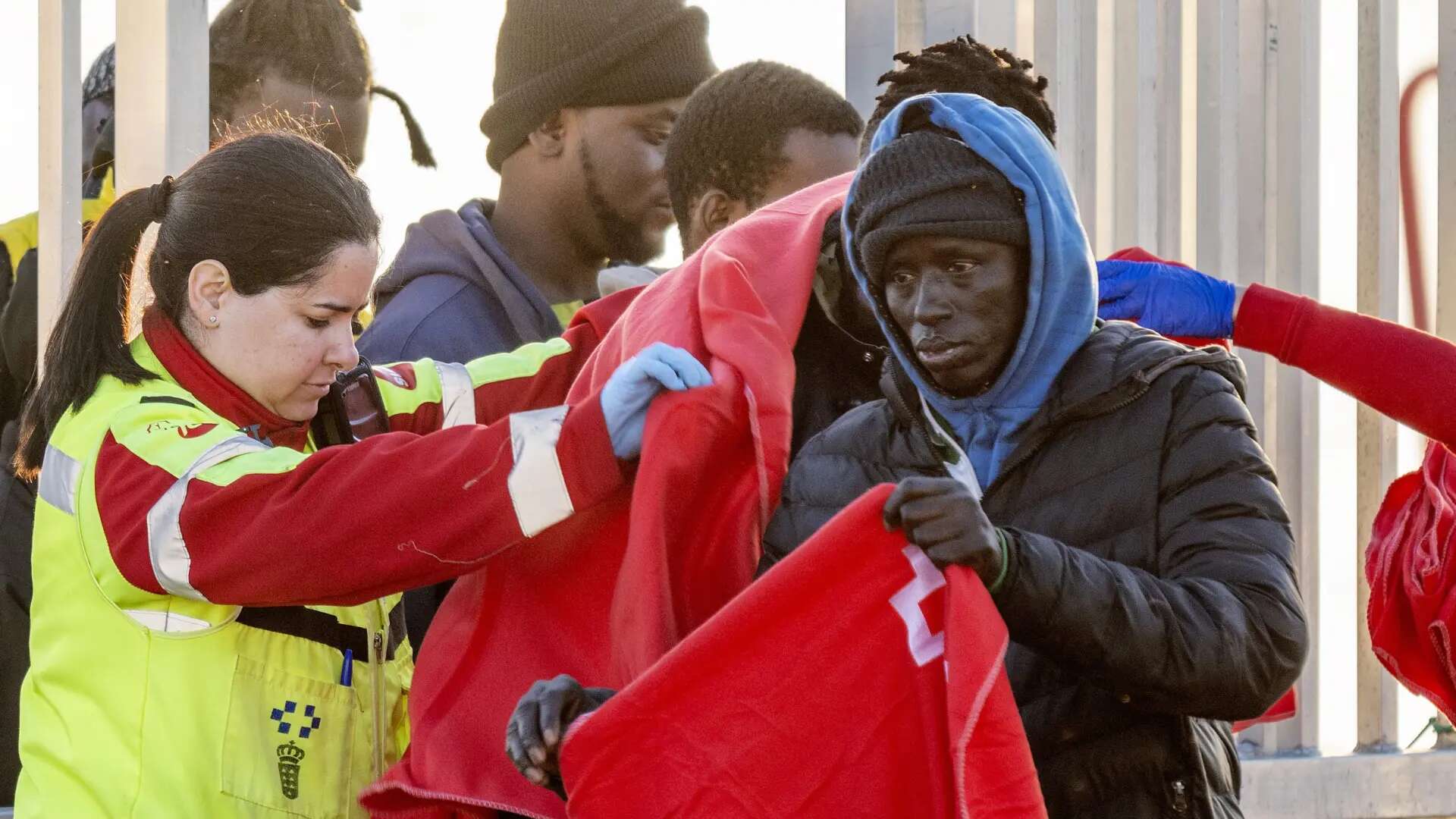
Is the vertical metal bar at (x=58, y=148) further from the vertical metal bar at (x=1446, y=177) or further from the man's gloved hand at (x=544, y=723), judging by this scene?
the vertical metal bar at (x=1446, y=177)

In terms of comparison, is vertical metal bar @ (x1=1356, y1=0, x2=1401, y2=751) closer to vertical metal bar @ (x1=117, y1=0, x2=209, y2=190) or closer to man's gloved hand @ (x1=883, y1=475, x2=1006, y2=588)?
vertical metal bar @ (x1=117, y1=0, x2=209, y2=190)

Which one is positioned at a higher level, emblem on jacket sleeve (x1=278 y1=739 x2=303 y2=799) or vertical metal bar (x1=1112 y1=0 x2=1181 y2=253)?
vertical metal bar (x1=1112 y1=0 x2=1181 y2=253)

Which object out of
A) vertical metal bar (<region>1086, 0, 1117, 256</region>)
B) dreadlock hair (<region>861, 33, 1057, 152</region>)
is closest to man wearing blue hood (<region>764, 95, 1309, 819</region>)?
dreadlock hair (<region>861, 33, 1057, 152</region>)

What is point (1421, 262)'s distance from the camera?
4371mm

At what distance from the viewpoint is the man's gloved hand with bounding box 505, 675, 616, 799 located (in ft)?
5.87

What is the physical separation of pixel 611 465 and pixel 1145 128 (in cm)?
234

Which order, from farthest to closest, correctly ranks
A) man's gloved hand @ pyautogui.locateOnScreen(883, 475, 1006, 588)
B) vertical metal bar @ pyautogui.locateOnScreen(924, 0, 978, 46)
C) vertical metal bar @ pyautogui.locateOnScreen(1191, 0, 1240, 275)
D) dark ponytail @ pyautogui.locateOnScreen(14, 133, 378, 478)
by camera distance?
vertical metal bar @ pyautogui.locateOnScreen(1191, 0, 1240, 275)
vertical metal bar @ pyautogui.locateOnScreen(924, 0, 978, 46)
dark ponytail @ pyautogui.locateOnScreen(14, 133, 378, 478)
man's gloved hand @ pyautogui.locateOnScreen(883, 475, 1006, 588)

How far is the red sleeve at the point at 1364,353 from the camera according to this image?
2699 millimetres

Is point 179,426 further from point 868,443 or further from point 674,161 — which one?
point 674,161

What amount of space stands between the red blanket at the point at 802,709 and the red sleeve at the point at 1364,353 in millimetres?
1277

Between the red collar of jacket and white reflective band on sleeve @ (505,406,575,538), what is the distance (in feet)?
1.30

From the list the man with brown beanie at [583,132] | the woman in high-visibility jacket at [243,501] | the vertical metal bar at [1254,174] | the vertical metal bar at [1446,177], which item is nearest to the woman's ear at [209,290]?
the woman in high-visibility jacket at [243,501]

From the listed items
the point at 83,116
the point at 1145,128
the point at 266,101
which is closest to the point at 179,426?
the point at 266,101

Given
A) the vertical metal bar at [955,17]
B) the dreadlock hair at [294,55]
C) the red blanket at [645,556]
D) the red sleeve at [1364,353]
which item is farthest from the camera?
the vertical metal bar at [955,17]
